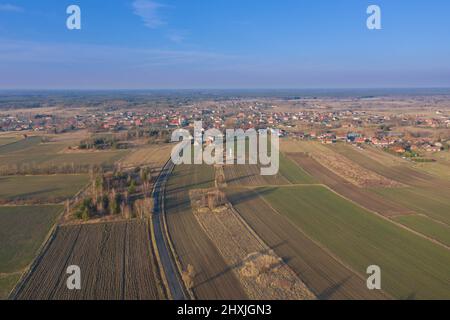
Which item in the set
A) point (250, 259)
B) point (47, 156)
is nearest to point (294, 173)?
point (250, 259)

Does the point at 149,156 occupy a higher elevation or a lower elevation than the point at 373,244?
higher

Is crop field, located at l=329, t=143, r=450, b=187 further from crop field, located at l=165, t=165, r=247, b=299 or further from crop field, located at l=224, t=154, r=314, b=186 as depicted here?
crop field, located at l=165, t=165, r=247, b=299

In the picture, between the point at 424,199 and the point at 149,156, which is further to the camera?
the point at 149,156

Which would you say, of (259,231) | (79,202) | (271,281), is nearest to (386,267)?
(271,281)

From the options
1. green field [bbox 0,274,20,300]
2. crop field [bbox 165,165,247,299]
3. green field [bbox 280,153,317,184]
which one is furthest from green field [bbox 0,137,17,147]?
green field [bbox 0,274,20,300]

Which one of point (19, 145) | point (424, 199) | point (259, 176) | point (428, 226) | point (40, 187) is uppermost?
point (19, 145)
